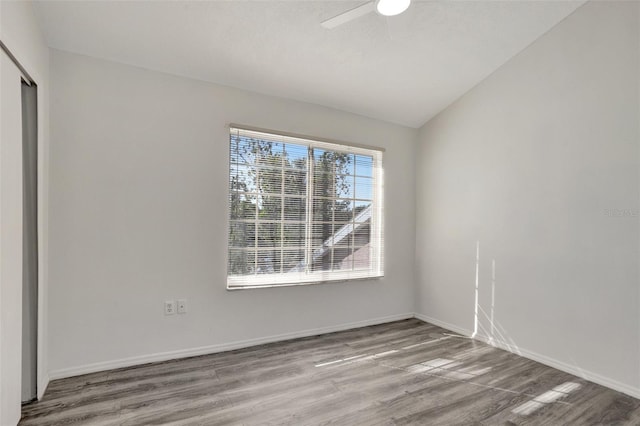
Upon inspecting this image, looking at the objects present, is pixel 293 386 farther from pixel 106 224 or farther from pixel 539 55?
pixel 539 55

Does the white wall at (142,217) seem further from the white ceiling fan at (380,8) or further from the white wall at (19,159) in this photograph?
→ the white ceiling fan at (380,8)

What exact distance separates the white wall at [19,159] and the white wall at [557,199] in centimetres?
374

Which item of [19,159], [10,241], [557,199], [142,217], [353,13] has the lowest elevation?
[10,241]

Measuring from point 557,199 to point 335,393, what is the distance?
8.07 feet

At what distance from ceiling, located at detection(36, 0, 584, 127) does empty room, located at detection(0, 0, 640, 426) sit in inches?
0.8

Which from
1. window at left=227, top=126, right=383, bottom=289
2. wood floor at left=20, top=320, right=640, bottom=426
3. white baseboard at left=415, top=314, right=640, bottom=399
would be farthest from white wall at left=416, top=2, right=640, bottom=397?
window at left=227, top=126, right=383, bottom=289

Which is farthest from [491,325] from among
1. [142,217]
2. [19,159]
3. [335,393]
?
[19,159]

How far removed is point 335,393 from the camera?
237 centimetres

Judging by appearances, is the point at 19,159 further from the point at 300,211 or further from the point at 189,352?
the point at 300,211

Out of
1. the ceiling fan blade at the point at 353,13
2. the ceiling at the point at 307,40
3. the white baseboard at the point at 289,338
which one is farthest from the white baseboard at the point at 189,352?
the ceiling fan blade at the point at 353,13

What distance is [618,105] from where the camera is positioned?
254 centimetres

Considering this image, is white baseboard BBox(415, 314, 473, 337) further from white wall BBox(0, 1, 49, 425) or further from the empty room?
white wall BBox(0, 1, 49, 425)

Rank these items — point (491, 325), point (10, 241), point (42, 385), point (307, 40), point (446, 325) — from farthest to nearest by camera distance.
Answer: point (446, 325) → point (491, 325) → point (307, 40) → point (42, 385) → point (10, 241)

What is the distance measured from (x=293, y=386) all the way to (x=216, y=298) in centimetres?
107
